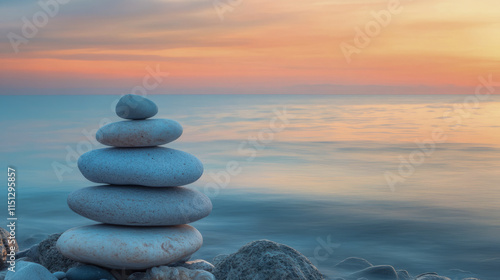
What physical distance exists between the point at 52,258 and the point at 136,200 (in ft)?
5.19

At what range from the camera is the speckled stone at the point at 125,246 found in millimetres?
6312

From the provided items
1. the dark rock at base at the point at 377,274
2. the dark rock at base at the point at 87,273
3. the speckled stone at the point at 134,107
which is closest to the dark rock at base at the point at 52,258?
the dark rock at base at the point at 87,273

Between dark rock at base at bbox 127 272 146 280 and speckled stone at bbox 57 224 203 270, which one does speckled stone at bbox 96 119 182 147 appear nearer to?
speckled stone at bbox 57 224 203 270

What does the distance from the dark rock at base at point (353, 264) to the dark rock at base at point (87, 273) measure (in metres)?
3.72

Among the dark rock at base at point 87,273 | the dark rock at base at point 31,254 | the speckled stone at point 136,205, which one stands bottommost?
the dark rock at base at point 87,273

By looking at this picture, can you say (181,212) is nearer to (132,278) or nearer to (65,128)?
(132,278)

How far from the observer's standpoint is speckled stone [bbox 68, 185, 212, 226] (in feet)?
21.2

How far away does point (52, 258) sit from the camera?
23.3ft

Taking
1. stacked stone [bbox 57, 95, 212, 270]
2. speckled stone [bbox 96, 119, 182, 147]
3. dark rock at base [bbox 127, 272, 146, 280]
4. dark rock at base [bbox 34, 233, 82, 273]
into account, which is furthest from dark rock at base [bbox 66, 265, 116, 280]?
speckled stone [bbox 96, 119, 182, 147]

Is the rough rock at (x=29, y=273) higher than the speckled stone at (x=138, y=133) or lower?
lower

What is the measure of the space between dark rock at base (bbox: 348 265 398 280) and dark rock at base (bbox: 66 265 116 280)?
3.55 meters

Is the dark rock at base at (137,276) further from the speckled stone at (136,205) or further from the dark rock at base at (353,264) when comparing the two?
the dark rock at base at (353,264)

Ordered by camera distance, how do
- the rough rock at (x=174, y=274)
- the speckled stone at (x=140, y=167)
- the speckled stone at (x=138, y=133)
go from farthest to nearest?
the speckled stone at (x=138, y=133) < the speckled stone at (x=140, y=167) < the rough rock at (x=174, y=274)

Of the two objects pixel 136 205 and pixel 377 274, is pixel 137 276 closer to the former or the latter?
pixel 136 205
